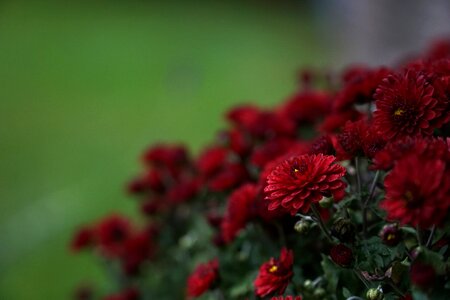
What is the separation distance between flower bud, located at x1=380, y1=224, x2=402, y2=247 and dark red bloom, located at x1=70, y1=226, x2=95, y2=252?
1360 millimetres

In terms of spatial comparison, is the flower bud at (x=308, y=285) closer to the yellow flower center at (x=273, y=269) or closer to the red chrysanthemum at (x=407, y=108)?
the yellow flower center at (x=273, y=269)

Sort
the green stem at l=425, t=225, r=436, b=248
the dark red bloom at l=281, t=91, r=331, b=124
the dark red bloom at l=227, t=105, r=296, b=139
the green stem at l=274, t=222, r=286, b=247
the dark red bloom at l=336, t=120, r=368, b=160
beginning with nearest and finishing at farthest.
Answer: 1. the green stem at l=425, t=225, r=436, b=248
2. the dark red bloom at l=336, t=120, r=368, b=160
3. the green stem at l=274, t=222, r=286, b=247
4. the dark red bloom at l=227, t=105, r=296, b=139
5. the dark red bloom at l=281, t=91, r=331, b=124

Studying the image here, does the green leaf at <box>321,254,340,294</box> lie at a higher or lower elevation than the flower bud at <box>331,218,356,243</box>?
lower

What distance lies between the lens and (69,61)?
5.51m

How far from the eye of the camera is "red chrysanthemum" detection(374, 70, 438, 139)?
3.14ft

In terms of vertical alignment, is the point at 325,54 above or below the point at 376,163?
below

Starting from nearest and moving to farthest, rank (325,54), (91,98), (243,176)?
(243,176) → (91,98) → (325,54)

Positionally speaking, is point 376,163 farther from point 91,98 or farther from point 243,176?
point 91,98

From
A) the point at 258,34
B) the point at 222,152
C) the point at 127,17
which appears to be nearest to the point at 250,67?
the point at 258,34

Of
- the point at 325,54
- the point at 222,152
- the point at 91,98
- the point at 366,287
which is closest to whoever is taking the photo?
the point at 366,287

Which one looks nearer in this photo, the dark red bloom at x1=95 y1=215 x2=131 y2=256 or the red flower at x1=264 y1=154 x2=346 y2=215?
the red flower at x1=264 y1=154 x2=346 y2=215

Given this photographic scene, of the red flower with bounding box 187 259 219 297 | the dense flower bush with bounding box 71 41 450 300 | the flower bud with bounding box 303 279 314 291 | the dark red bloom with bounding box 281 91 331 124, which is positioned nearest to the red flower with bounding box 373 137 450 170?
the dense flower bush with bounding box 71 41 450 300

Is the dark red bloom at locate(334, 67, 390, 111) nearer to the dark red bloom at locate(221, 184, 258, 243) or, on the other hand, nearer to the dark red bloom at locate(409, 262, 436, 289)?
the dark red bloom at locate(221, 184, 258, 243)

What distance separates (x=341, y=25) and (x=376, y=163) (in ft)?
20.5
